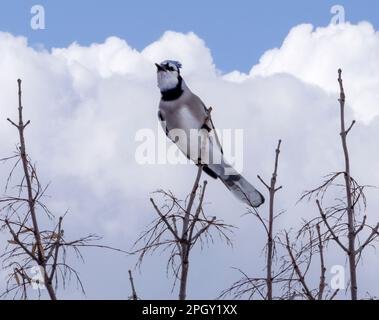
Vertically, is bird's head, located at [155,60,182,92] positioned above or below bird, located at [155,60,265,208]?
above

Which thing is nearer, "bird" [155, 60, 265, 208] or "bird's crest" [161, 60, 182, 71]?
"bird" [155, 60, 265, 208]

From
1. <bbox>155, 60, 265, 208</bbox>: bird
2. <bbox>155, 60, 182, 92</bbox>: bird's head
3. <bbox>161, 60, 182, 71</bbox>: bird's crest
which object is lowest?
<bbox>155, 60, 265, 208</bbox>: bird

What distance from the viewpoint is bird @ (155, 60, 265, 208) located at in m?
7.63

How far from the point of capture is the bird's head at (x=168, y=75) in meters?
7.85

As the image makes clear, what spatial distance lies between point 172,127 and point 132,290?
462cm

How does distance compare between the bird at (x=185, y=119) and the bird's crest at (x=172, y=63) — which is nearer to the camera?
the bird at (x=185, y=119)

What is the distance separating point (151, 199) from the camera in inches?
157

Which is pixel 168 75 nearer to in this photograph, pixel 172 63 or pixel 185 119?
pixel 172 63

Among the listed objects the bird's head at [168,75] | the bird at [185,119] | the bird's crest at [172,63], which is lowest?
the bird at [185,119]

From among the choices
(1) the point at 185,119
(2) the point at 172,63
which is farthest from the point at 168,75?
(1) the point at 185,119

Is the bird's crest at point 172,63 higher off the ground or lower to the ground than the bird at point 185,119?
higher
